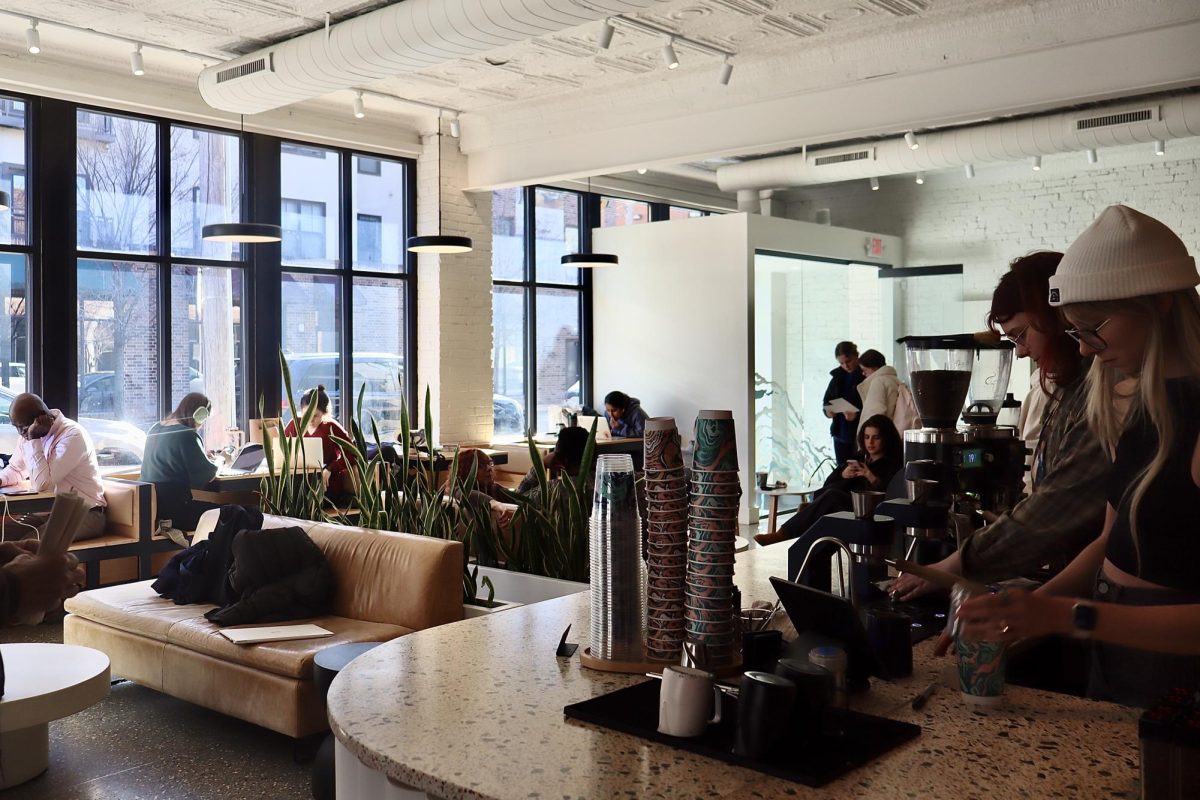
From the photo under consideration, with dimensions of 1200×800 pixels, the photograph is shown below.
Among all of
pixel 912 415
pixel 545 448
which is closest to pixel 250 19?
pixel 545 448

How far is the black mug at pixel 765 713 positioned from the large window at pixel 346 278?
7.83m

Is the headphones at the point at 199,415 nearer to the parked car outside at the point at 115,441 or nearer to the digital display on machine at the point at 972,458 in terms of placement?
the parked car outside at the point at 115,441

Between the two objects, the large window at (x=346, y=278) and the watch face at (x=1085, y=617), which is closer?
the watch face at (x=1085, y=617)

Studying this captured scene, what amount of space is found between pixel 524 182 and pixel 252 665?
6.21 meters

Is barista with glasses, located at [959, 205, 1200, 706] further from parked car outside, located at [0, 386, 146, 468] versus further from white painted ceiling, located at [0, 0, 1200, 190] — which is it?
parked car outside, located at [0, 386, 146, 468]

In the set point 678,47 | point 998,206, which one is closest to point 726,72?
Answer: point 678,47

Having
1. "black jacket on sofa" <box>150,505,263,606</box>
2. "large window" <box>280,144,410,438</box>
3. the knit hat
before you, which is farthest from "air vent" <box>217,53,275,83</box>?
the knit hat

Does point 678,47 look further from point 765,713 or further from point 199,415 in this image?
point 765,713

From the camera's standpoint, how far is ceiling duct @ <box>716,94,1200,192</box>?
26.2 ft

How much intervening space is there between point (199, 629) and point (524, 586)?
1345 mm

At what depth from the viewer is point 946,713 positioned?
1.57 meters

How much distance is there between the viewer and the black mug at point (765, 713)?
4.41 feet

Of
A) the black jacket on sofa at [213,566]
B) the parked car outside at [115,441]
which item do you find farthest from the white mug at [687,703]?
the parked car outside at [115,441]

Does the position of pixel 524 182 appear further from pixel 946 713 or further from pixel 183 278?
pixel 946 713
